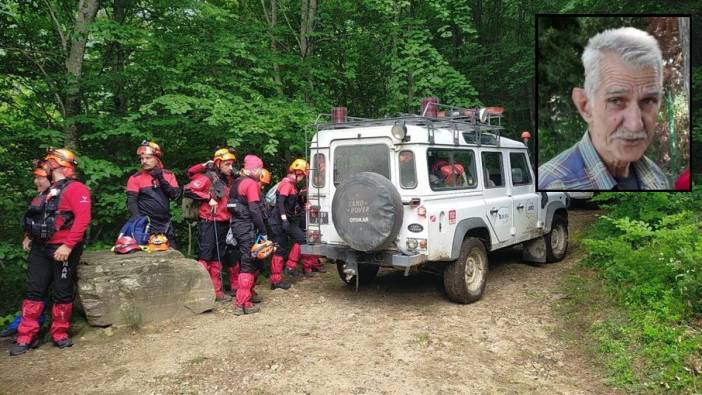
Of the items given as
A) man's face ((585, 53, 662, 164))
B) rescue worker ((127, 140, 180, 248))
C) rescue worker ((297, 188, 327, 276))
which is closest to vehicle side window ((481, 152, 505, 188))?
man's face ((585, 53, 662, 164))

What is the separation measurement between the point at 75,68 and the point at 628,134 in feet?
23.9

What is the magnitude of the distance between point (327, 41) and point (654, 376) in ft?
29.3

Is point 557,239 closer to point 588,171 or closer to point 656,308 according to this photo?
point 656,308

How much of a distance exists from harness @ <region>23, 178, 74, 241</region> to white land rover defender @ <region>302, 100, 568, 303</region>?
280cm

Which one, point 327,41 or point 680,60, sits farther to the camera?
point 327,41

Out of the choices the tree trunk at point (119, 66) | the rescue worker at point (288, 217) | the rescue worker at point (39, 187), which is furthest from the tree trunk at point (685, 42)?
the tree trunk at point (119, 66)

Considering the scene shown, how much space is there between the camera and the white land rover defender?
5473 mm

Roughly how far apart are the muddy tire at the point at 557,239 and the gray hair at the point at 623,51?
4.48 metres

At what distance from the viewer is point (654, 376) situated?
3807 mm

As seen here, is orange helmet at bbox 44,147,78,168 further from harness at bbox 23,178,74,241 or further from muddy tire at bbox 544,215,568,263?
muddy tire at bbox 544,215,568,263

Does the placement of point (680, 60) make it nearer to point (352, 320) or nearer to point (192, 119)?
point (352, 320)

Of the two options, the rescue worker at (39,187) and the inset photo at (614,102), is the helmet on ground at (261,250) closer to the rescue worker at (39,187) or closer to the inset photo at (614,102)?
the rescue worker at (39,187)

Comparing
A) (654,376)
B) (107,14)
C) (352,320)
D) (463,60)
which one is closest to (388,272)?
(352,320)

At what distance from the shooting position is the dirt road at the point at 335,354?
13.2 ft
